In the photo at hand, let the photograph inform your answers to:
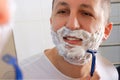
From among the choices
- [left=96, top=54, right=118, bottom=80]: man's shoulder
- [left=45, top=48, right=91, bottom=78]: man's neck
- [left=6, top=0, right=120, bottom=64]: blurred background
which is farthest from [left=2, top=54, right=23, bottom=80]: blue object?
[left=6, top=0, right=120, bottom=64]: blurred background

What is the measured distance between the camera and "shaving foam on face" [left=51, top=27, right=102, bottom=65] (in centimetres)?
69

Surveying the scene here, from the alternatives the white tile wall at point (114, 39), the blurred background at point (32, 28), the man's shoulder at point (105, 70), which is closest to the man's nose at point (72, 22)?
the man's shoulder at point (105, 70)

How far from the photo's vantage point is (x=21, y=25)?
1369mm

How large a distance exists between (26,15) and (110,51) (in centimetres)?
82

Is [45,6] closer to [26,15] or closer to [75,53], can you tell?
[26,15]

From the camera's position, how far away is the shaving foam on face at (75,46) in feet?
2.25

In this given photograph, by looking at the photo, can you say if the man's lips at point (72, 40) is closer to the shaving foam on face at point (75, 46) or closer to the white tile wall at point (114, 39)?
the shaving foam on face at point (75, 46)

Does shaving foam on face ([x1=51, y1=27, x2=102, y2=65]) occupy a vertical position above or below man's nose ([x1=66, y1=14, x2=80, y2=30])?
below

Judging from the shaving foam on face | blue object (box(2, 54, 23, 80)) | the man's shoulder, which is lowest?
the man's shoulder

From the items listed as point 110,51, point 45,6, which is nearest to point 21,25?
point 45,6

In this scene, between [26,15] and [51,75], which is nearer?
[51,75]

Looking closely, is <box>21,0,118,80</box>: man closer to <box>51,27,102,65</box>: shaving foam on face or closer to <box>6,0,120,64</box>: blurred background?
<box>51,27,102,65</box>: shaving foam on face

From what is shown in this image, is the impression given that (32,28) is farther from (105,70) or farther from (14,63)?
(14,63)

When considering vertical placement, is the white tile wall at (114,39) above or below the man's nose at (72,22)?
below
